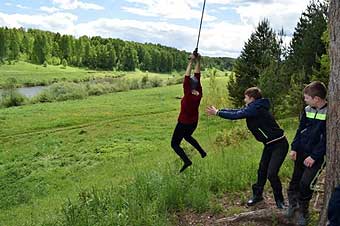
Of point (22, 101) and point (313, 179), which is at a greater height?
point (313, 179)

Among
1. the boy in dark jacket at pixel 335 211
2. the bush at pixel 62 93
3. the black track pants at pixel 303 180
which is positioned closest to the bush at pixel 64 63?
the bush at pixel 62 93

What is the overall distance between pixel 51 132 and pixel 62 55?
360ft

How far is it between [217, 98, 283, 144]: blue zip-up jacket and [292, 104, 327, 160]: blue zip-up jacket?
605 millimetres

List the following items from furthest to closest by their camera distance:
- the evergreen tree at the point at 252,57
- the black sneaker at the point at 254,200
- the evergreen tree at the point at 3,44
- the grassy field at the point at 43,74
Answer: the evergreen tree at the point at 3,44
the grassy field at the point at 43,74
the evergreen tree at the point at 252,57
the black sneaker at the point at 254,200

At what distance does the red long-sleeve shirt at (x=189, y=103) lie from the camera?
7.79 meters

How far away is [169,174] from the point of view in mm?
7867

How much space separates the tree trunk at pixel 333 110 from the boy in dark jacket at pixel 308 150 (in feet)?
1.13

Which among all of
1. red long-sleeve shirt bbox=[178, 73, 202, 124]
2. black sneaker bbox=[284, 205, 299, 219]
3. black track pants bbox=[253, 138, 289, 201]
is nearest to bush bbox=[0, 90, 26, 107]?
red long-sleeve shirt bbox=[178, 73, 202, 124]

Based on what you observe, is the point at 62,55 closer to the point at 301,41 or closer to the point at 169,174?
the point at 301,41

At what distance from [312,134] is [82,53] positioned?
136m

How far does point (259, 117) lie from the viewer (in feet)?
21.4

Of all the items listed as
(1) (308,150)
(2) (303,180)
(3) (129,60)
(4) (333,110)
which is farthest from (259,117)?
(3) (129,60)

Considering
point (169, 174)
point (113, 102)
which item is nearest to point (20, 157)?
point (169, 174)

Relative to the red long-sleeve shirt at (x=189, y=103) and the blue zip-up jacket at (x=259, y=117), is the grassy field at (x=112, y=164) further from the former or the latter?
A: the blue zip-up jacket at (x=259, y=117)
